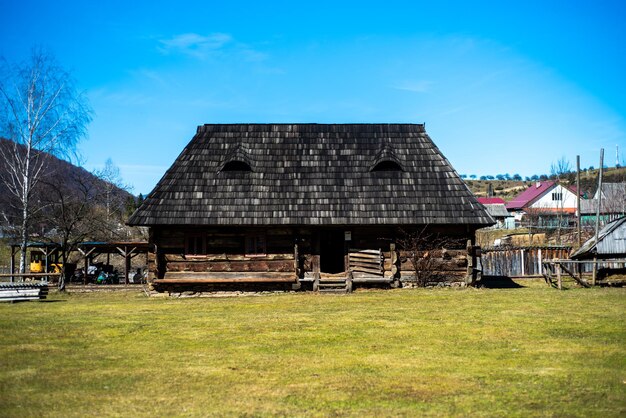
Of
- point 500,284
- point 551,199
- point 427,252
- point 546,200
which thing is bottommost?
point 500,284

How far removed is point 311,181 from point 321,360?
14.2 meters

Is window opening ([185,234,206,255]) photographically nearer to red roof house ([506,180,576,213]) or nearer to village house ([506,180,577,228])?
village house ([506,180,577,228])

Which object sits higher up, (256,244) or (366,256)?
(256,244)

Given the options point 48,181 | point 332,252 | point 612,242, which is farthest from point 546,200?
point 48,181

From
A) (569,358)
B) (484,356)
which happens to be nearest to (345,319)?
(484,356)

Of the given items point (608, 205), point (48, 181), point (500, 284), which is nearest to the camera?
point (500, 284)

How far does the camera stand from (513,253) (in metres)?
30.5

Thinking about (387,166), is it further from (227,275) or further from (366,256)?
(227,275)

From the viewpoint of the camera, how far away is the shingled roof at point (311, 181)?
21.9 metres

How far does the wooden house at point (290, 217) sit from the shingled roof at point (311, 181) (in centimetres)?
5

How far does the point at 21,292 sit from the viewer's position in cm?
1955

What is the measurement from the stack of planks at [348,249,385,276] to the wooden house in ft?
0.13

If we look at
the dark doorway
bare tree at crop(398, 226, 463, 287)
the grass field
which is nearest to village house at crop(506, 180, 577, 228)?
the dark doorway

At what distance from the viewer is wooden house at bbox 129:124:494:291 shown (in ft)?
71.8
